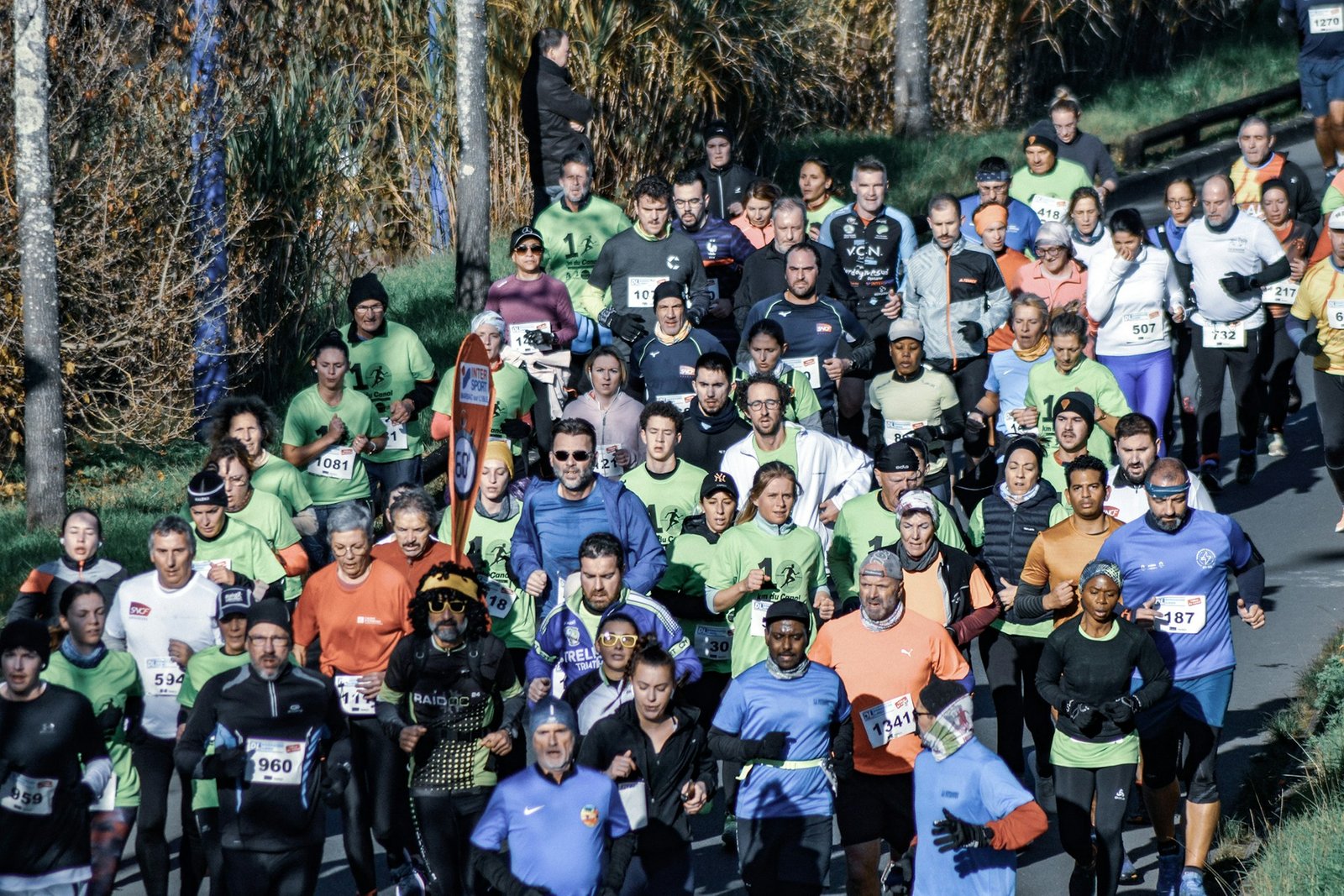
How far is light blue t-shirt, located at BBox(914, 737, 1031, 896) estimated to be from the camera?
880cm

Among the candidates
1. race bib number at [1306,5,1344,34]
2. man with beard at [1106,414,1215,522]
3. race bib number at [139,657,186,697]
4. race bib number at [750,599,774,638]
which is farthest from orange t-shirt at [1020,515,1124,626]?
race bib number at [1306,5,1344,34]

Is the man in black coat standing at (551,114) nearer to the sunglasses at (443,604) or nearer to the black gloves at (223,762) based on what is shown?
the sunglasses at (443,604)

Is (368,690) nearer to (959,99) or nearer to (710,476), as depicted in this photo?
(710,476)

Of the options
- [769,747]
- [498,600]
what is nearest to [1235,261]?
[498,600]

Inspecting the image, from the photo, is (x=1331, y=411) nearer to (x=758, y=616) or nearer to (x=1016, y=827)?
(x=758, y=616)

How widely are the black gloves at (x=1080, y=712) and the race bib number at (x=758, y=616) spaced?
1545 millimetres

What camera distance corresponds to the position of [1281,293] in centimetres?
1523

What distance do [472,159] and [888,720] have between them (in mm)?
9370

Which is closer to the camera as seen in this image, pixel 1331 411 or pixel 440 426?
pixel 440 426

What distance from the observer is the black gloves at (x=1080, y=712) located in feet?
32.1

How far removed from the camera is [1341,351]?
45.9 ft

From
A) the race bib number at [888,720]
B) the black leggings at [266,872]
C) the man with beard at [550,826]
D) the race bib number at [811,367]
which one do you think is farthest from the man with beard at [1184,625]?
the black leggings at [266,872]

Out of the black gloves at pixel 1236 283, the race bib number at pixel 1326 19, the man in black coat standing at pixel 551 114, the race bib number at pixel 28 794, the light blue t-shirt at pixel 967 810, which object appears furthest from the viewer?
the race bib number at pixel 1326 19

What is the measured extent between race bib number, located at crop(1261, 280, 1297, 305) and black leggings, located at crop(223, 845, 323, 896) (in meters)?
8.92
